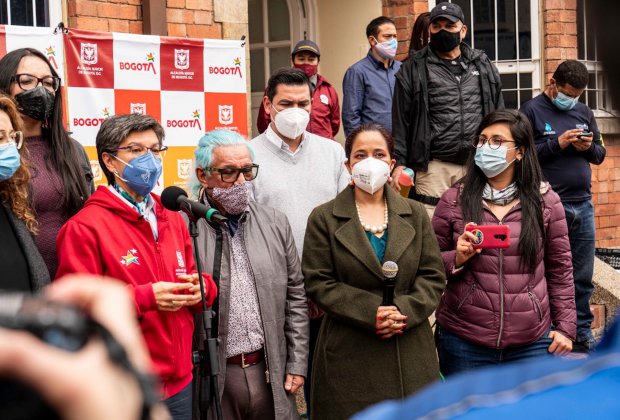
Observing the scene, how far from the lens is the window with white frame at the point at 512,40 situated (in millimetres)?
10281

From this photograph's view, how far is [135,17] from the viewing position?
24.2 ft

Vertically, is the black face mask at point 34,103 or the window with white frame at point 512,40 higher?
the window with white frame at point 512,40

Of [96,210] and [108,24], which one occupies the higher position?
[108,24]

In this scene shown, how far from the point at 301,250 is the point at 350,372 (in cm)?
90

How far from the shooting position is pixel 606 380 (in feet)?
3.15

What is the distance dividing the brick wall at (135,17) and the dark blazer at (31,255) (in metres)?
3.67

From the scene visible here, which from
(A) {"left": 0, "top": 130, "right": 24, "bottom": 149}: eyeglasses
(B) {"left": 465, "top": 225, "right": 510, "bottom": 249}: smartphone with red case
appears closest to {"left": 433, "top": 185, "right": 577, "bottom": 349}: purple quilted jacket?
(B) {"left": 465, "top": 225, "right": 510, "bottom": 249}: smartphone with red case

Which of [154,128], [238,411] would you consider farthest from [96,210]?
[238,411]

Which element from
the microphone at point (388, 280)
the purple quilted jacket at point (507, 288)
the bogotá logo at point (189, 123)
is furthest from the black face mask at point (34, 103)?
the bogotá logo at point (189, 123)

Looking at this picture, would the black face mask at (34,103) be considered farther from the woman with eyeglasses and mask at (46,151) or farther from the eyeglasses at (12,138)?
the eyeglasses at (12,138)

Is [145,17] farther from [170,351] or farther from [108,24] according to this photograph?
[170,351]

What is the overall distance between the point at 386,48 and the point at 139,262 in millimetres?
4212

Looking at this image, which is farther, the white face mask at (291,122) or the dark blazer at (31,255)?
the white face mask at (291,122)

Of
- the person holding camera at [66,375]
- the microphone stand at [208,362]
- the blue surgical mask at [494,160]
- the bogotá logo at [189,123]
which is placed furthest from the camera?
the bogotá logo at [189,123]
